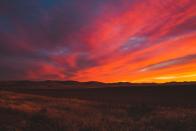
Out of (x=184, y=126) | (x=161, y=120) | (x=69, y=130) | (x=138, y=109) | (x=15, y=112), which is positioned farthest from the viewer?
(x=138, y=109)

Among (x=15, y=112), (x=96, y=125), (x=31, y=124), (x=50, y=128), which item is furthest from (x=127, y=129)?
(x=15, y=112)

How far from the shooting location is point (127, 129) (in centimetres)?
1384

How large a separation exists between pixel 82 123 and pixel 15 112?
6.68 metres

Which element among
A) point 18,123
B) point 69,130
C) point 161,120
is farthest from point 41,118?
point 161,120

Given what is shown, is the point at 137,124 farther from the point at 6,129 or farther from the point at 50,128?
the point at 6,129

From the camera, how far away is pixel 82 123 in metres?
15.6

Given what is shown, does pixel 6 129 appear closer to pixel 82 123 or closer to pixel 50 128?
pixel 50 128

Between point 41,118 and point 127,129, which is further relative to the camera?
point 41,118

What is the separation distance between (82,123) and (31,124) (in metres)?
2.67

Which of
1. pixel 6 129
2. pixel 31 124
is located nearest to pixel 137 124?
pixel 31 124

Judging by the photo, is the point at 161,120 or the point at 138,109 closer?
the point at 161,120

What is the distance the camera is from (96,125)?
48.8 feet

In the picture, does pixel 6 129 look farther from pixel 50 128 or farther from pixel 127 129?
pixel 127 129

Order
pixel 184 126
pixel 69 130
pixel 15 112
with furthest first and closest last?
pixel 15 112
pixel 184 126
pixel 69 130
